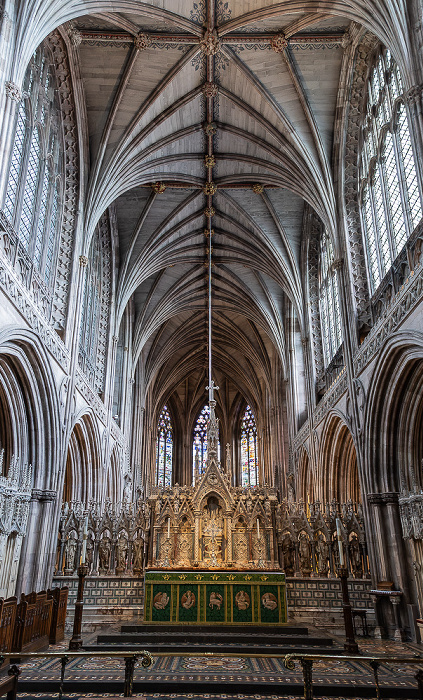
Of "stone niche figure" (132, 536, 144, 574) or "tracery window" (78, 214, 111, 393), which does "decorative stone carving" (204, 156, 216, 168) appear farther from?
"stone niche figure" (132, 536, 144, 574)

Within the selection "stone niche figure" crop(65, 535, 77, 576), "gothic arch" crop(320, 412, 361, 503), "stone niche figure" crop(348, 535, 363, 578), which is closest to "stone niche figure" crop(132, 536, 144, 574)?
"stone niche figure" crop(65, 535, 77, 576)

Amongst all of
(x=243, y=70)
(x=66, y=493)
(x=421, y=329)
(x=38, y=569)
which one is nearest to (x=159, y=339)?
(x=66, y=493)

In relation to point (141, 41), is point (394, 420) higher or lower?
lower

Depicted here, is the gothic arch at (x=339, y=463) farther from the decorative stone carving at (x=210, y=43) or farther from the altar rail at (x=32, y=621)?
the decorative stone carving at (x=210, y=43)

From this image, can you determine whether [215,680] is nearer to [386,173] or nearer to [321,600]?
[321,600]

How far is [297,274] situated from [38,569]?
52.1ft

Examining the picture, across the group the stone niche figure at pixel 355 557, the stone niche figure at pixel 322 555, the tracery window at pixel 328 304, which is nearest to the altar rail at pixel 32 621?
the stone niche figure at pixel 322 555

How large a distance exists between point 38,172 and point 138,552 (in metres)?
10.8

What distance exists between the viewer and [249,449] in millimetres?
42094

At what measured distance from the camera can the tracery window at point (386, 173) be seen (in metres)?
13.5

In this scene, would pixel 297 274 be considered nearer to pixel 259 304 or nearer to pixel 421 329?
pixel 259 304

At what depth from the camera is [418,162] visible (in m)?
11.3

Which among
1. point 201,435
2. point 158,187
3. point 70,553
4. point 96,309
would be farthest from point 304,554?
point 201,435

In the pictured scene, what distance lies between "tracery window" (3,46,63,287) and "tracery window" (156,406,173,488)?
2651 cm
